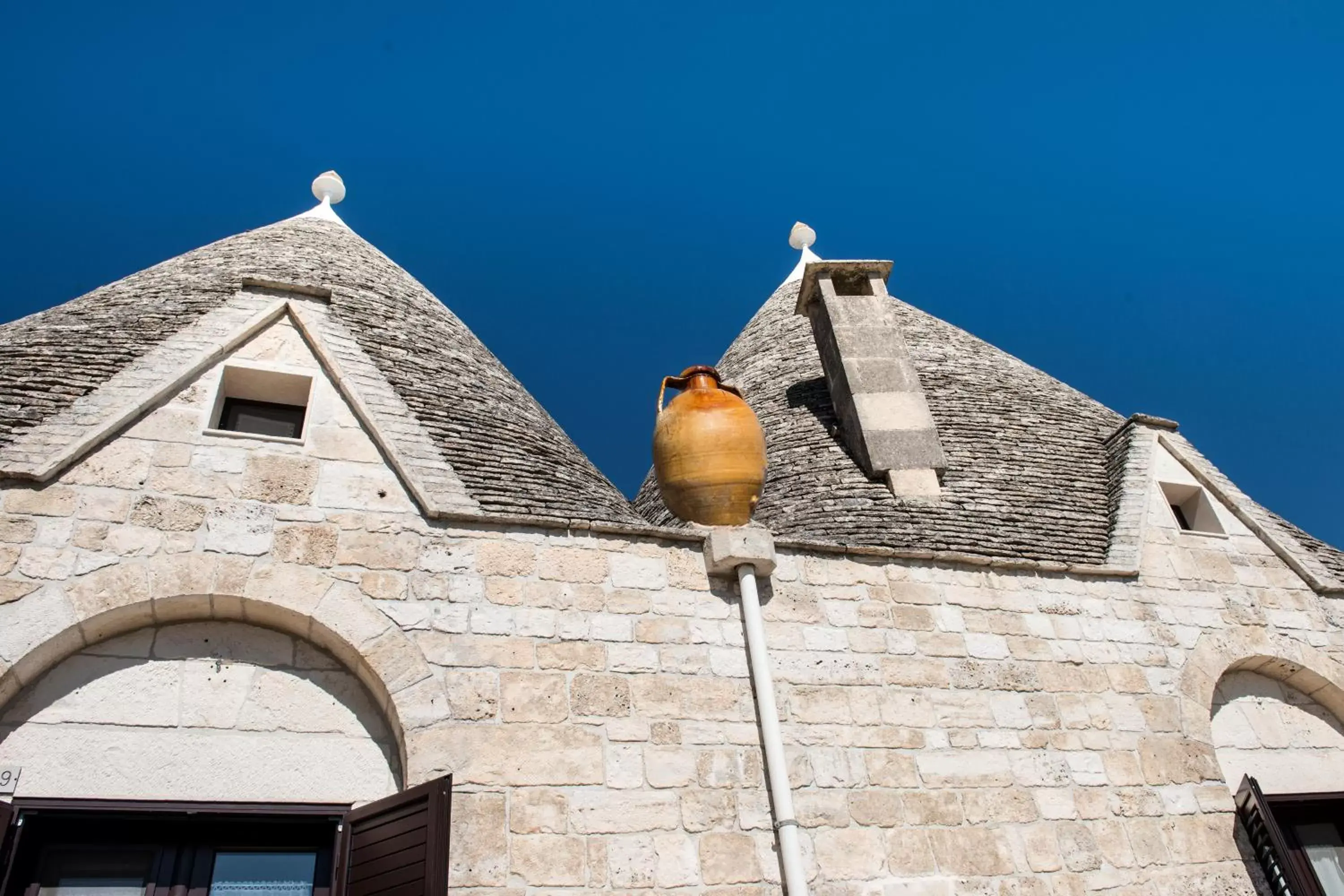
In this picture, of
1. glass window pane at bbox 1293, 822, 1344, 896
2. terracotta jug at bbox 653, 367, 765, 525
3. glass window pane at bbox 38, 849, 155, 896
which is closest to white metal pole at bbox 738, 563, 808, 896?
terracotta jug at bbox 653, 367, 765, 525

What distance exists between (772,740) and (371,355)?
3.94 m

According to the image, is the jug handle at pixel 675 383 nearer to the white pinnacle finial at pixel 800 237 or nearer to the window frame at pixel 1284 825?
the window frame at pixel 1284 825

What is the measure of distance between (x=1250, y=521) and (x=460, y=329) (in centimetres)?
644

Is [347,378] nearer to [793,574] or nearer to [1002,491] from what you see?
[793,574]

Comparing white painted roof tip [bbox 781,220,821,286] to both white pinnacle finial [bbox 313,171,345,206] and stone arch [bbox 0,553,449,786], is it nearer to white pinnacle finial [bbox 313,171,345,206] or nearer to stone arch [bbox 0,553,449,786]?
white pinnacle finial [bbox 313,171,345,206]

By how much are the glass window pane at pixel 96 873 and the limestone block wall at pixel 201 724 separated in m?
0.23

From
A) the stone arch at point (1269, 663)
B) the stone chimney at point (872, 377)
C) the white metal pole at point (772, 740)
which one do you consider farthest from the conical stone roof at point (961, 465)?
the stone arch at point (1269, 663)

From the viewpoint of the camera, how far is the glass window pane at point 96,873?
386 cm

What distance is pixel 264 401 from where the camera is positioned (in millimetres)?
5871

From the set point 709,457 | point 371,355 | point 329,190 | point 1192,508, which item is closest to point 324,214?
point 329,190

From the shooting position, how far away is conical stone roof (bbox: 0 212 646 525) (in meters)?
5.62

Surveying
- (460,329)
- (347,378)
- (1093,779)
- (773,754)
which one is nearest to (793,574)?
(773,754)

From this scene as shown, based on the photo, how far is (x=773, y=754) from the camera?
4566 millimetres

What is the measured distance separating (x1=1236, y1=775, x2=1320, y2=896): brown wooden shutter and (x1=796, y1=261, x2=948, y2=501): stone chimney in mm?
2949
